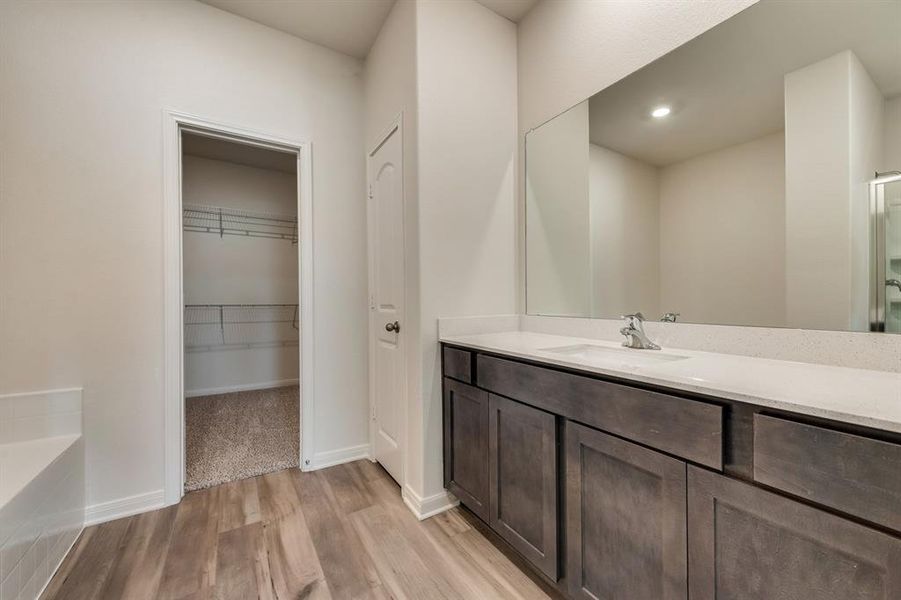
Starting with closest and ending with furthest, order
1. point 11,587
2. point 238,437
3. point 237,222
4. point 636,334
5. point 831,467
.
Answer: point 831,467 < point 11,587 < point 636,334 < point 238,437 < point 237,222

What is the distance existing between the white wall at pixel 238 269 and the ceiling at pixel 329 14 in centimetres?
228

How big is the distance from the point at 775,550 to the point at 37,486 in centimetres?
233

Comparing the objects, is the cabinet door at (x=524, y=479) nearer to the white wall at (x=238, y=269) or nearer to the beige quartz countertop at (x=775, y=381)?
the beige quartz countertop at (x=775, y=381)

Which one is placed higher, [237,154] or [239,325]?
[237,154]

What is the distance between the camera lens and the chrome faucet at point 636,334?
1.39m

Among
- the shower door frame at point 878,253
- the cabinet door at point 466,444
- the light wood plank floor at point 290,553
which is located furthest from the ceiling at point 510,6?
the light wood plank floor at point 290,553

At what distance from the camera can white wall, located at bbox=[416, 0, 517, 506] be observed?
1.78 metres

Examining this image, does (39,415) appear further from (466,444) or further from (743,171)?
(743,171)

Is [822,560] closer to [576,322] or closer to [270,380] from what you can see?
[576,322]

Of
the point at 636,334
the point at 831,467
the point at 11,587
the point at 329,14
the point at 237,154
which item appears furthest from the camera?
the point at 237,154

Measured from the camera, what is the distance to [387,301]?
2.15 meters

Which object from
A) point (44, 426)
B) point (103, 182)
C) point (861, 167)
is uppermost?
point (103, 182)

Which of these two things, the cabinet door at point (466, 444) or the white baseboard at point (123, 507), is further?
the white baseboard at point (123, 507)

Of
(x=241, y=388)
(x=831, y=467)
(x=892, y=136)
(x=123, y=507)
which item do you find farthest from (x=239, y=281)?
(x=892, y=136)
